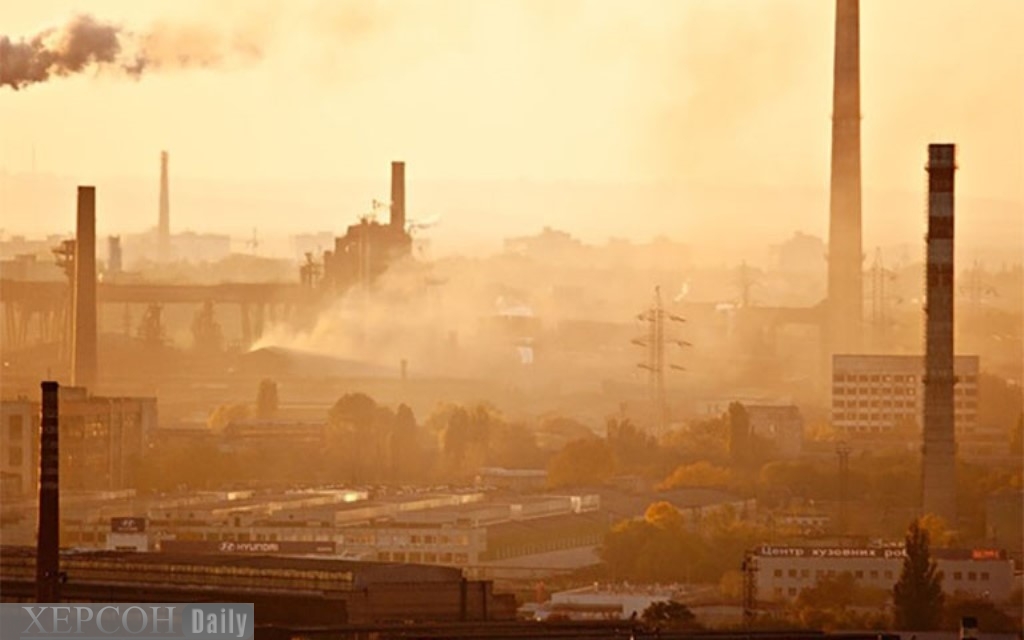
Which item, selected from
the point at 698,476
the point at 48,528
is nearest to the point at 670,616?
the point at 48,528

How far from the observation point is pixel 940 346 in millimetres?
42812

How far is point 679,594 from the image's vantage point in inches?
1442

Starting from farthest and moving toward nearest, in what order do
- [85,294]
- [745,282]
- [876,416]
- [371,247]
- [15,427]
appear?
1. [745,282]
2. [371,247]
3. [876,416]
4. [85,294]
5. [15,427]

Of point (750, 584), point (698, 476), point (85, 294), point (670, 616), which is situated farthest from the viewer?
point (85, 294)

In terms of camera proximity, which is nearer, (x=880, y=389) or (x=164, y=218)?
(x=880, y=389)

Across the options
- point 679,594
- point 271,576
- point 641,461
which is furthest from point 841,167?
point 271,576

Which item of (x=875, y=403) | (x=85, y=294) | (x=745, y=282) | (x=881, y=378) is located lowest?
(x=875, y=403)

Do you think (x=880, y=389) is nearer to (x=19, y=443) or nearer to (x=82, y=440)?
(x=82, y=440)

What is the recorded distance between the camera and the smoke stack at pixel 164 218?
74.2m

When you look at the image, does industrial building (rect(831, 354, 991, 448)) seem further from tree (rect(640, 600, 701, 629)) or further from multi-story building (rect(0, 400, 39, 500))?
tree (rect(640, 600, 701, 629))

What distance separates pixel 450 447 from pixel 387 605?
2193cm

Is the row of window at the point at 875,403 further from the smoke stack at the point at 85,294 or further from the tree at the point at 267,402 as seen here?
the smoke stack at the point at 85,294

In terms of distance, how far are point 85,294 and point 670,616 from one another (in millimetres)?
24745

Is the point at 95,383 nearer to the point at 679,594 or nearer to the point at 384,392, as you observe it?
the point at 384,392
